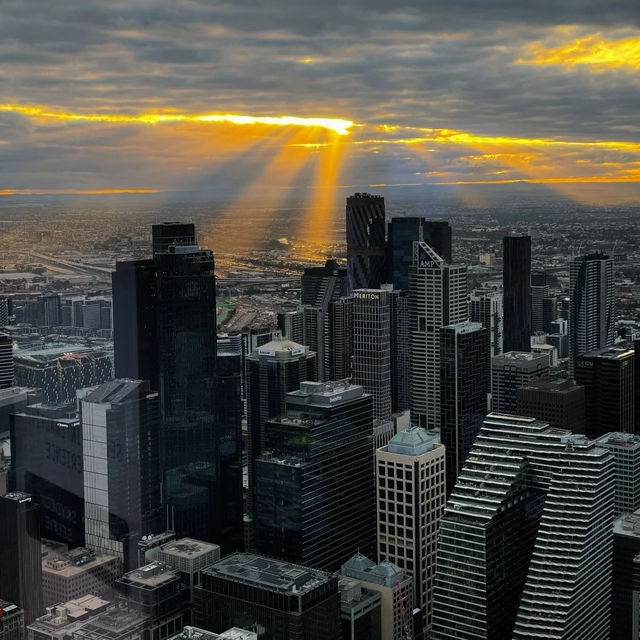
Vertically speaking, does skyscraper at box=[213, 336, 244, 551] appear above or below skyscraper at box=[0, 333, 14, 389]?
below

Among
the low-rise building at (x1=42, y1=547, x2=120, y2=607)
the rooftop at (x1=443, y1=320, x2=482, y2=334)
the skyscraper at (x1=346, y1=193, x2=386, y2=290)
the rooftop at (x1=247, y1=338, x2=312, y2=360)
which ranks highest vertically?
the skyscraper at (x1=346, y1=193, x2=386, y2=290)

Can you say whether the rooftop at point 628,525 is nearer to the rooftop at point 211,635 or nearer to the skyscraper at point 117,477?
the rooftop at point 211,635

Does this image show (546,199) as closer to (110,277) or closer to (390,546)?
(390,546)

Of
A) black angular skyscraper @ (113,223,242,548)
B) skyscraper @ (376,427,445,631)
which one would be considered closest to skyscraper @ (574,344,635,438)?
skyscraper @ (376,427,445,631)

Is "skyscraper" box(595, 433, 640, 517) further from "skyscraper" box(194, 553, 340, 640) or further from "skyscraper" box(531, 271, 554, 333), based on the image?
"skyscraper" box(531, 271, 554, 333)

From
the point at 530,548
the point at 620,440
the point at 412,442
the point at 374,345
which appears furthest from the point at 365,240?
the point at 530,548

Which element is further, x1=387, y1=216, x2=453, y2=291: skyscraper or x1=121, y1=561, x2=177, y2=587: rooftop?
x1=387, y1=216, x2=453, y2=291: skyscraper
